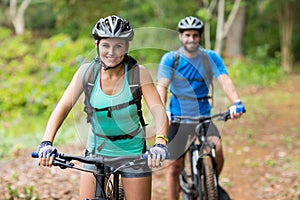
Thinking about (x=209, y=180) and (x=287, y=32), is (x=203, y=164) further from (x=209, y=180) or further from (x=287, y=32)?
(x=287, y=32)

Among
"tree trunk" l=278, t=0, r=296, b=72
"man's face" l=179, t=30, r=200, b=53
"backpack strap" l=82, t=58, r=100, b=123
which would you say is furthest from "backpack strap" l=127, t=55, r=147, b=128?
"tree trunk" l=278, t=0, r=296, b=72

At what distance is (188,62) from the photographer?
4949 mm

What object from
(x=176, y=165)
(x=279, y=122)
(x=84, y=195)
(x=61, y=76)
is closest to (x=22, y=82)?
(x=61, y=76)

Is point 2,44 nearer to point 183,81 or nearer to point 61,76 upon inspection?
point 61,76

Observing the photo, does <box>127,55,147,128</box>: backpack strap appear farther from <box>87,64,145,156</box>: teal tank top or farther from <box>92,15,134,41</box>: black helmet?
<box>92,15,134,41</box>: black helmet

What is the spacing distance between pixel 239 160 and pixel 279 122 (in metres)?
3.49

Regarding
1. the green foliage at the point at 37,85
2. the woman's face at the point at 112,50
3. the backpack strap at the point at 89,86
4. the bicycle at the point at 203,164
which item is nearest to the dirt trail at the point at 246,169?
the bicycle at the point at 203,164

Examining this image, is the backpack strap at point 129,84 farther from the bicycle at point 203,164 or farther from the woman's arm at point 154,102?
the bicycle at point 203,164

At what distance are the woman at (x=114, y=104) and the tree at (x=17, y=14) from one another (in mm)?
24374

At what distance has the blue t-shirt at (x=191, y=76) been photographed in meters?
4.94

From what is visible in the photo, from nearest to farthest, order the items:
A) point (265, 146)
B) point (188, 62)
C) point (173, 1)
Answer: point (188, 62), point (265, 146), point (173, 1)

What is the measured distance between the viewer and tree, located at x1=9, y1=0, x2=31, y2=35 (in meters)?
26.7

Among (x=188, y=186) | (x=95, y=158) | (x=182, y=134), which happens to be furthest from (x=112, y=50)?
(x=188, y=186)

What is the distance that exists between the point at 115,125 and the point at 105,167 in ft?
0.99
